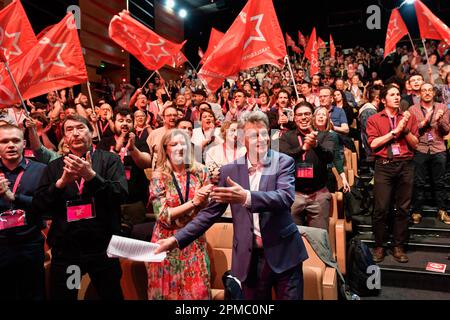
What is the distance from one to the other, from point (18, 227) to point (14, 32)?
8.60ft

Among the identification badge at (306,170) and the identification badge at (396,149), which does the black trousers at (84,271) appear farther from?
the identification badge at (396,149)

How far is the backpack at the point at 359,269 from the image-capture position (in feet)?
12.4

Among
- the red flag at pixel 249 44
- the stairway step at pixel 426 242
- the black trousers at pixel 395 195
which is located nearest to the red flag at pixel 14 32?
the red flag at pixel 249 44

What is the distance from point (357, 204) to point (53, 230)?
13.1ft

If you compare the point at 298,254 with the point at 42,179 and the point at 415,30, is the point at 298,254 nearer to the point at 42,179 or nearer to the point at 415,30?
the point at 42,179

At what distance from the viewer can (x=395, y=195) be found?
4387 millimetres

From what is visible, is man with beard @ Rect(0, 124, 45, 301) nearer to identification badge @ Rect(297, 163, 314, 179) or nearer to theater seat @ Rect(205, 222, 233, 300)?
theater seat @ Rect(205, 222, 233, 300)

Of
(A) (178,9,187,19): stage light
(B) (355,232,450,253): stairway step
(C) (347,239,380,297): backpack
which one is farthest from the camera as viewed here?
(A) (178,9,187,19): stage light

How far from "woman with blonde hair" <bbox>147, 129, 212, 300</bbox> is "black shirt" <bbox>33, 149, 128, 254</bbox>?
302mm

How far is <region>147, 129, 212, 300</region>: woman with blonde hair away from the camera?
254 centimetres

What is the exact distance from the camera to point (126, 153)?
407cm

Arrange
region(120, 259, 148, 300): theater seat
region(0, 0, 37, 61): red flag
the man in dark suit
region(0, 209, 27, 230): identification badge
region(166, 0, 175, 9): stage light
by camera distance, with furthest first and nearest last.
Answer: region(166, 0, 175, 9): stage light → region(0, 0, 37, 61): red flag → region(120, 259, 148, 300): theater seat → region(0, 209, 27, 230): identification badge → the man in dark suit

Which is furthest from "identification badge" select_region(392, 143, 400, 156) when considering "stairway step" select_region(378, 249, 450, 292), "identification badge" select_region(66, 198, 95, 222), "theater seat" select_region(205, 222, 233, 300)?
"identification badge" select_region(66, 198, 95, 222)

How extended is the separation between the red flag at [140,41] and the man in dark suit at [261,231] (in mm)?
3874
